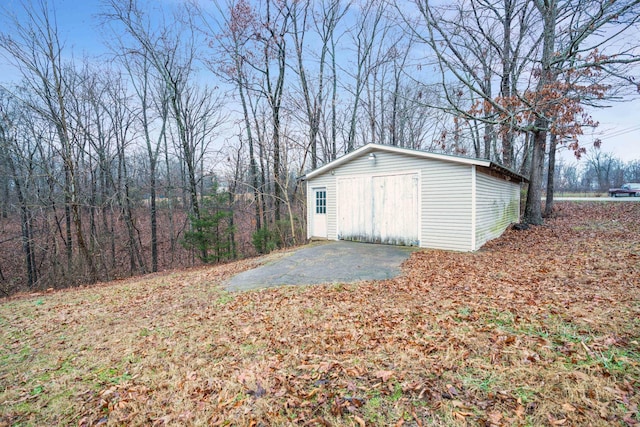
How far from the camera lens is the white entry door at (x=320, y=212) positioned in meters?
11.0

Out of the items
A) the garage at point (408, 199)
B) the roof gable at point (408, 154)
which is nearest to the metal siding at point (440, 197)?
the garage at point (408, 199)

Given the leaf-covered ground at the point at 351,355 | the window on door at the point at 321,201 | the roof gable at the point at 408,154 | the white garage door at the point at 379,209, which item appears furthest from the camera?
the window on door at the point at 321,201

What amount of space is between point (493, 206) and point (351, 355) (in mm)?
8876

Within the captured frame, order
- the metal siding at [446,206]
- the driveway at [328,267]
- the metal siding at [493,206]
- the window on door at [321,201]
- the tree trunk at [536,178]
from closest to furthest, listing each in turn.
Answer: the driveway at [328,267] → the metal siding at [446,206] → the metal siding at [493,206] → the window on door at [321,201] → the tree trunk at [536,178]

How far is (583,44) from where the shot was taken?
9.48 m

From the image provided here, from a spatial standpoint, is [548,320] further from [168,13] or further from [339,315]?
[168,13]

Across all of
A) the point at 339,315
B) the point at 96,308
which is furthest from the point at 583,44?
the point at 96,308

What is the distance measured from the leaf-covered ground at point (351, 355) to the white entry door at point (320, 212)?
18.2 feet

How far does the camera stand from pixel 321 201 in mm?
11172

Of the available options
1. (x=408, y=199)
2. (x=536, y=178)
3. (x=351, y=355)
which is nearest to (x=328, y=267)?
(x=408, y=199)

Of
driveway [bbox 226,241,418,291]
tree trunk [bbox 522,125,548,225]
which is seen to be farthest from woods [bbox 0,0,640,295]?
driveway [bbox 226,241,418,291]

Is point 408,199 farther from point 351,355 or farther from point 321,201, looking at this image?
point 351,355

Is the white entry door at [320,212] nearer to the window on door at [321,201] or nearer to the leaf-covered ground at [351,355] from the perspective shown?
the window on door at [321,201]

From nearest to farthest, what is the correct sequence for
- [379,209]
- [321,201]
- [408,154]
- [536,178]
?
[408,154], [379,209], [321,201], [536,178]
